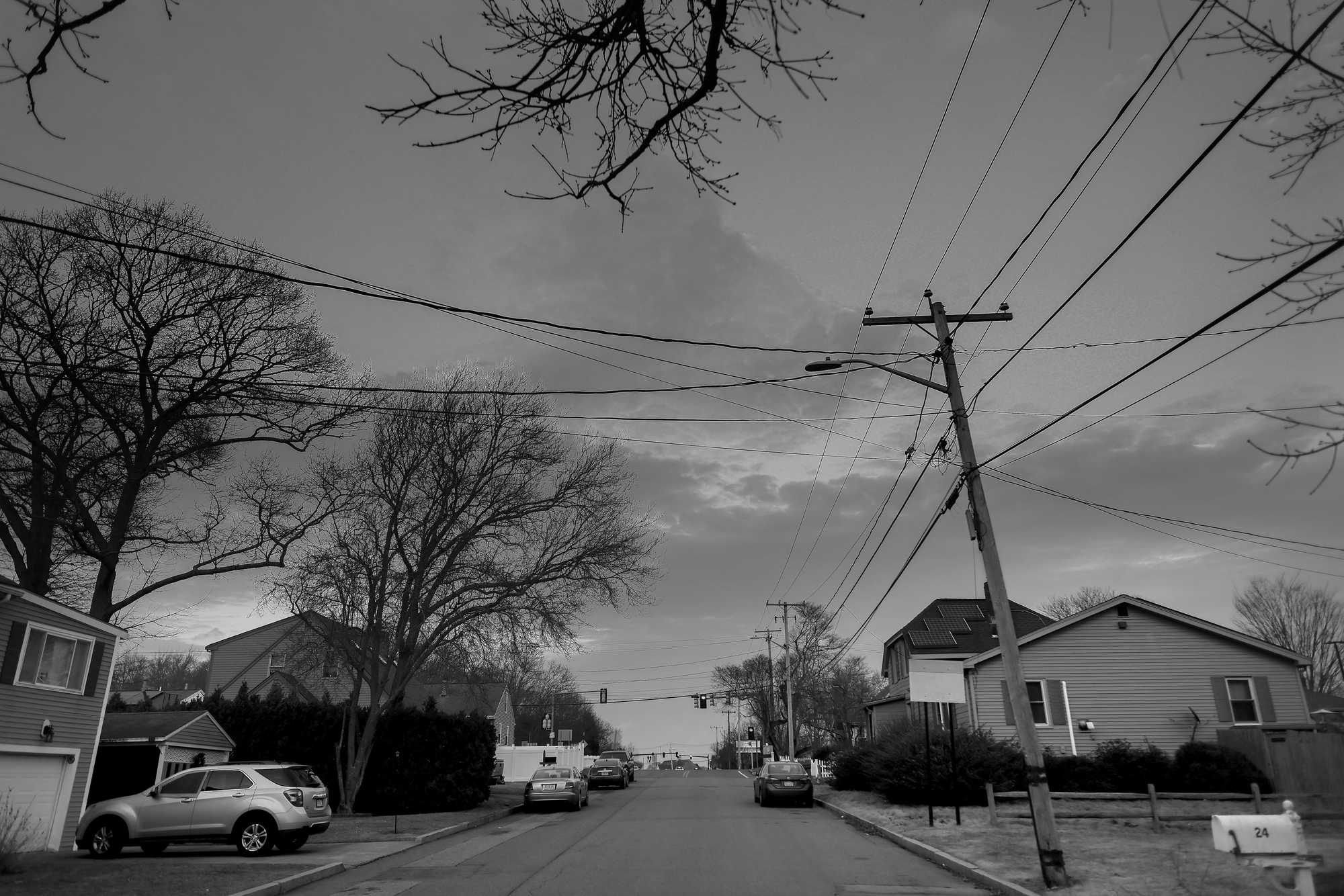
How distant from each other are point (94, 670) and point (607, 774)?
28.5m

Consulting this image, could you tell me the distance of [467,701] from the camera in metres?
56.8

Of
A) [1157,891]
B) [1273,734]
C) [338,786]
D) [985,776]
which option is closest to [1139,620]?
[1273,734]

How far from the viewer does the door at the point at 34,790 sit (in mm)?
18141

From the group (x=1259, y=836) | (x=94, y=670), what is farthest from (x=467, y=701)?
(x=1259, y=836)

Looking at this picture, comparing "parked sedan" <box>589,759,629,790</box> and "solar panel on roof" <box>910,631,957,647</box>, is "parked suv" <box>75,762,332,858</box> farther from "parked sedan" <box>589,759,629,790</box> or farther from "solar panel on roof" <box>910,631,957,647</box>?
"solar panel on roof" <box>910,631,957,647</box>

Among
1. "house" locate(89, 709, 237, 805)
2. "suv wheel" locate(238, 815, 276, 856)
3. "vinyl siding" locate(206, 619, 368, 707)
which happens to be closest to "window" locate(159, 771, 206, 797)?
"suv wheel" locate(238, 815, 276, 856)

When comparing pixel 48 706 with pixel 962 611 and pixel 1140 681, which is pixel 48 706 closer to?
pixel 1140 681

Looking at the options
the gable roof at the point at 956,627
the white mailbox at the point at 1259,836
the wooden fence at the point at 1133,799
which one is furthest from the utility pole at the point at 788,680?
the white mailbox at the point at 1259,836

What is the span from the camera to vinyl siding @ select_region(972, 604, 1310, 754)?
28938 millimetres

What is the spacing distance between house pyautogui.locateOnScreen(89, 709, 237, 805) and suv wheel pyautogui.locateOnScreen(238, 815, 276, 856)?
34.2 feet

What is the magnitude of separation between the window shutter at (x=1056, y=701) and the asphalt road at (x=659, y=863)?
366 inches

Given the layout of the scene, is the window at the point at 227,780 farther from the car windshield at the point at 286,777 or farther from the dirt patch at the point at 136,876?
the dirt patch at the point at 136,876

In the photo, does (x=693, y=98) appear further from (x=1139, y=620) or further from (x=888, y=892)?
(x=1139, y=620)

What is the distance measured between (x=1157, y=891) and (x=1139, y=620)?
2218 cm
